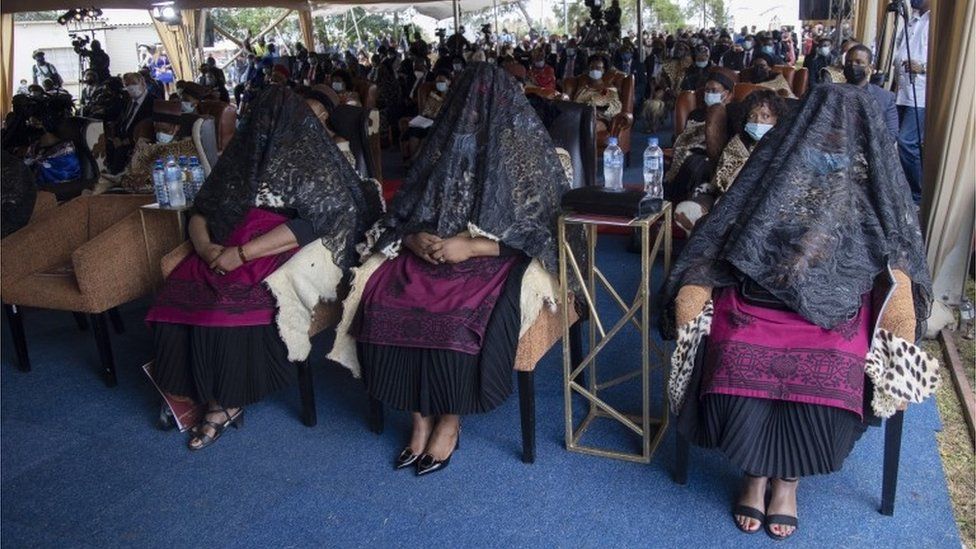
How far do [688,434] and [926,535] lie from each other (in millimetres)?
649

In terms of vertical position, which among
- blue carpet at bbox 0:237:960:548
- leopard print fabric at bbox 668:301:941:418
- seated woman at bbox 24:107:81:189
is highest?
seated woman at bbox 24:107:81:189

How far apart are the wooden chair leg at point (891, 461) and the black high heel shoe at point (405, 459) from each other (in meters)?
1.36

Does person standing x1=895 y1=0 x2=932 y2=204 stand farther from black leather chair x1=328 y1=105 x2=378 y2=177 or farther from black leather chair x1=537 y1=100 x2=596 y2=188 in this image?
black leather chair x1=328 y1=105 x2=378 y2=177

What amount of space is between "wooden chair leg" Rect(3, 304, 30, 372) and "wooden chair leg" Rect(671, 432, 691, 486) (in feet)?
9.19

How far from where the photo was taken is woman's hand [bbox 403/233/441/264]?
2.52 meters

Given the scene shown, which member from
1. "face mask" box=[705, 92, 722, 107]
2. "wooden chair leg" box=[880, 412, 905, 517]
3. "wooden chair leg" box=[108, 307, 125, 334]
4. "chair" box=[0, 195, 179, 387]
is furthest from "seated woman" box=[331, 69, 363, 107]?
"wooden chair leg" box=[880, 412, 905, 517]

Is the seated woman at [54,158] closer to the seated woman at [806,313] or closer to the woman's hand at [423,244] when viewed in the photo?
the woman's hand at [423,244]

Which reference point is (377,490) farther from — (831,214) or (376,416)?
Result: (831,214)

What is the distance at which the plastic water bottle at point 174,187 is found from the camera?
3.08 meters

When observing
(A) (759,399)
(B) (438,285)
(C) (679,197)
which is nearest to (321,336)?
(B) (438,285)

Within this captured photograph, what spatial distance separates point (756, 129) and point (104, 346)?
2.77m

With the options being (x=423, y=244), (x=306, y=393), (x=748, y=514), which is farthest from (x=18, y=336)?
(x=748, y=514)

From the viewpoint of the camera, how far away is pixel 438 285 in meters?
2.48

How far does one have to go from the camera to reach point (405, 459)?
8.41 ft
